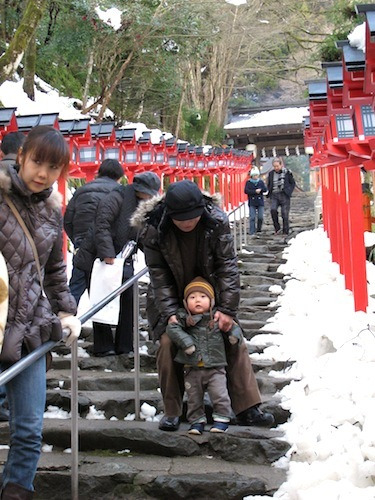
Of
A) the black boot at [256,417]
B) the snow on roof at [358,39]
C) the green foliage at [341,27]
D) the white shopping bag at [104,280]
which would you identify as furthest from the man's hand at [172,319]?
the green foliage at [341,27]

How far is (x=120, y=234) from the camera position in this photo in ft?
22.3

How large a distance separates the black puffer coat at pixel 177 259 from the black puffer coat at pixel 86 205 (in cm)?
220

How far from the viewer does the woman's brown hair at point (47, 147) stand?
3.20 m

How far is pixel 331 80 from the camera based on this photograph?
25.7 feet

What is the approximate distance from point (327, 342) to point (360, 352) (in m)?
0.49

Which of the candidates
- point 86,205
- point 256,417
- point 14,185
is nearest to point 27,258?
point 14,185

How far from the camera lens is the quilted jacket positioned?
4.69 m

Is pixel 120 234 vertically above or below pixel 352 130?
below

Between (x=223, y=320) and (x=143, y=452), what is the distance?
1024mm

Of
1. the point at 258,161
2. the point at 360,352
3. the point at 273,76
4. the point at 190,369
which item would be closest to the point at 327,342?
the point at 360,352

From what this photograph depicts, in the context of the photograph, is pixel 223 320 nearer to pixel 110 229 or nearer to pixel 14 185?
pixel 14 185

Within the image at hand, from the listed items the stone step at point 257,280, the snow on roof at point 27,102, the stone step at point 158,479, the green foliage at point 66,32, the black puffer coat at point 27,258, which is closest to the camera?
the black puffer coat at point 27,258

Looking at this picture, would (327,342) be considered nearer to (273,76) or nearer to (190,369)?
(190,369)

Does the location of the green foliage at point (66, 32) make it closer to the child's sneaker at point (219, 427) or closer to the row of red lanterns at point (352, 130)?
the row of red lanterns at point (352, 130)
